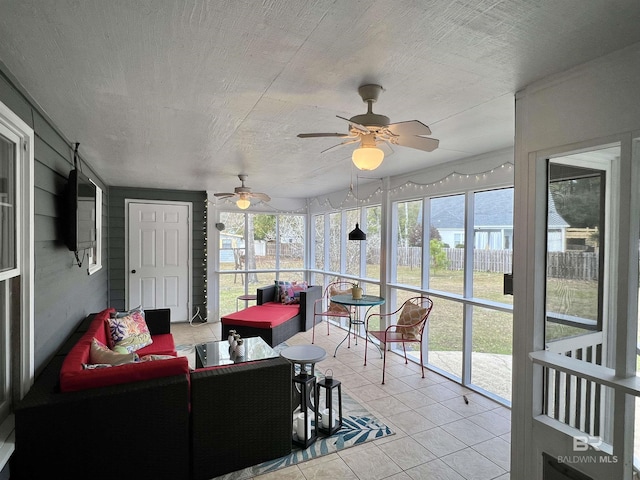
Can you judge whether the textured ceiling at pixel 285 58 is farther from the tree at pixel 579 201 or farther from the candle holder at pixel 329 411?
the candle holder at pixel 329 411

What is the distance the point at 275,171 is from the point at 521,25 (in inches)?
139

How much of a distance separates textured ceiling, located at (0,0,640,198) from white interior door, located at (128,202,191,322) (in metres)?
3.41

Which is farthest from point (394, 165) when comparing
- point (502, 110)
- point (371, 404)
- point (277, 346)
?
point (277, 346)

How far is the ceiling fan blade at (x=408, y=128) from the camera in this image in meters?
1.97

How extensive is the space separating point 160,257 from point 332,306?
3231 millimetres

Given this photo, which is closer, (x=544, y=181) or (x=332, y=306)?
(x=544, y=181)

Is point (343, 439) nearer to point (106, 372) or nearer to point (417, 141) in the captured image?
point (106, 372)

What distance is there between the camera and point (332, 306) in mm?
5902

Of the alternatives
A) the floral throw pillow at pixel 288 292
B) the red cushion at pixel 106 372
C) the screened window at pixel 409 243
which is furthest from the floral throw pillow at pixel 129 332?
the screened window at pixel 409 243

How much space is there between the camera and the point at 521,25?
57.0 inches

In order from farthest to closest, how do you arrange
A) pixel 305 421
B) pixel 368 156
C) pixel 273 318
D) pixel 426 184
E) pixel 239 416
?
pixel 273 318 < pixel 426 184 < pixel 305 421 < pixel 239 416 < pixel 368 156

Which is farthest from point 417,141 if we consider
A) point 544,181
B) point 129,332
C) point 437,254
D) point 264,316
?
point 264,316

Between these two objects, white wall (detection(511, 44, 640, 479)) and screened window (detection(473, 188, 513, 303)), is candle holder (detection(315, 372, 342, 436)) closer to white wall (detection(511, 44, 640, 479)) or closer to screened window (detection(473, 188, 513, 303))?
white wall (detection(511, 44, 640, 479))

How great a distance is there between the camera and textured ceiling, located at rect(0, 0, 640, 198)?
1.37 meters
